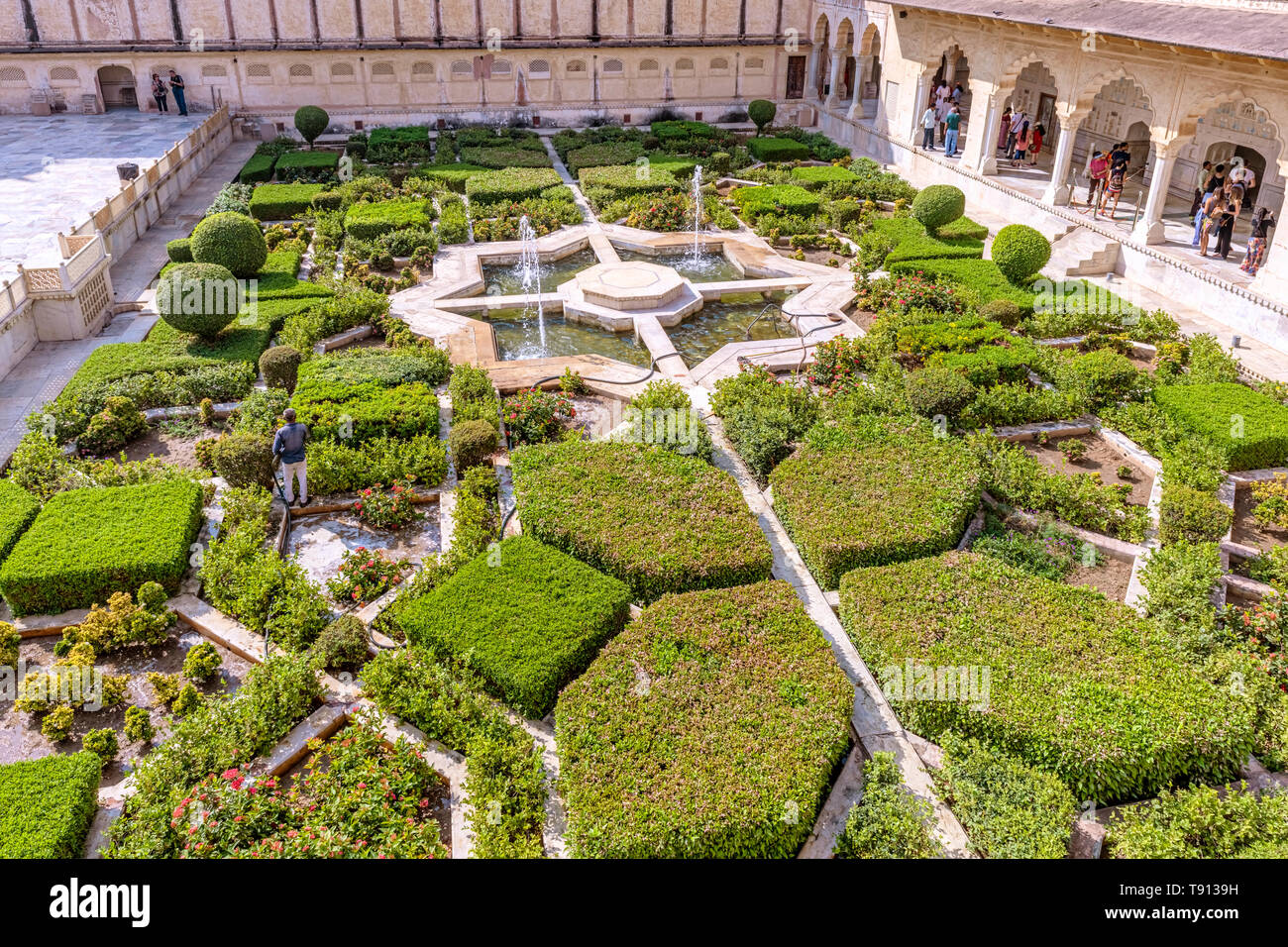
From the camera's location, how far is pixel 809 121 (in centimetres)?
3219

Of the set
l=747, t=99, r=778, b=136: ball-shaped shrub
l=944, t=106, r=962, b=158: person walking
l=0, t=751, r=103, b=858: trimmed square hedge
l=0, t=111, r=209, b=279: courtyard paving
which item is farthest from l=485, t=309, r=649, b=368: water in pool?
l=747, t=99, r=778, b=136: ball-shaped shrub

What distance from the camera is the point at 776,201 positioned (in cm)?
2044

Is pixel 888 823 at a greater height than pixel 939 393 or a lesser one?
lesser

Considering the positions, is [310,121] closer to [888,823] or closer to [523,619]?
A: [523,619]

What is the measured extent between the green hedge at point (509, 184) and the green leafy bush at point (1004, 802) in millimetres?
17443

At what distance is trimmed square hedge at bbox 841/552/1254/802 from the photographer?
22.2ft

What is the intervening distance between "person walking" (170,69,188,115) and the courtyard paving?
0.40 m

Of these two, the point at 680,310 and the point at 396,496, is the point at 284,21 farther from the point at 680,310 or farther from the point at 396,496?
the point at 396,496

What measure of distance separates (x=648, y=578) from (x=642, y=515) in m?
0.97

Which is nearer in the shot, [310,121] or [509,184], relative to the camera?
[509,184]

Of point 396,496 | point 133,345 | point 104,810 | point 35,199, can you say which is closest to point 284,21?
point 35,199

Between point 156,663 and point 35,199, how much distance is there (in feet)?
57.4

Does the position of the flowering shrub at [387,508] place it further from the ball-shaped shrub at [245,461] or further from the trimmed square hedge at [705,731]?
the trimmed square hedge at [705,731]

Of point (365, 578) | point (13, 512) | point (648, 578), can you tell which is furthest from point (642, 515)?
point (13, 512)
